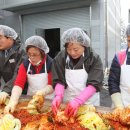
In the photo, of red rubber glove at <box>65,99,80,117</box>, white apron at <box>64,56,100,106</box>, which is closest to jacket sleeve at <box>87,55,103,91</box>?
white apron at <box>64,56,100,106</box>

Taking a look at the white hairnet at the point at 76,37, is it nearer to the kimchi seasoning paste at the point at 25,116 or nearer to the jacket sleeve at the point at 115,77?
the jacket sleeve at the point at 115,77

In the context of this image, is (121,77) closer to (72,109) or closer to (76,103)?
(76,103)

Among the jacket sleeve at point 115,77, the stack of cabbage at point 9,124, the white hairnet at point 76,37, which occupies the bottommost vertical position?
the stack of cabbage at point 9,124

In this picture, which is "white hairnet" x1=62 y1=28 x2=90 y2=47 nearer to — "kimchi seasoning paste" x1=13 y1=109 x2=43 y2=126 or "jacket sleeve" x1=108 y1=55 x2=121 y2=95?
"jacket sleeve" x1=108 y1=55 x2=121 y2=95

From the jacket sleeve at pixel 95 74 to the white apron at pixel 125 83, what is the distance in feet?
0.77

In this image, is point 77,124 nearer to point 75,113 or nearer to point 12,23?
point 75,113

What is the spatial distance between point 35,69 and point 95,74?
2.54 ft

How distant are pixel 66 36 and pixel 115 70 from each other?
0.60 m

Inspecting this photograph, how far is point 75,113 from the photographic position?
5.96 feet

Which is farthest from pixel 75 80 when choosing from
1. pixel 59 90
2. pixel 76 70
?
pixel 59 90

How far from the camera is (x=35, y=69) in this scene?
108 inches

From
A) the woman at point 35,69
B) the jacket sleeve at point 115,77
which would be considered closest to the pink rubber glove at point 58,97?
the woman at point 35,69

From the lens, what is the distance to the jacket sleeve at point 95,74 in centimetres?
223

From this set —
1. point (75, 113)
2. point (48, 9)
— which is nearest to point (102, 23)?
point (48, 9)
